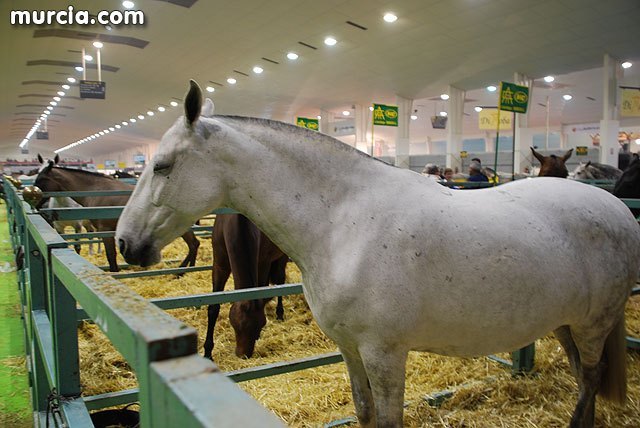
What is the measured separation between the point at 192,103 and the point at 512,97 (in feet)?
25.7

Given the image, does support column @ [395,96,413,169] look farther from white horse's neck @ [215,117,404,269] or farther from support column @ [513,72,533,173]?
white horse's neck @ [215,117,404,269]

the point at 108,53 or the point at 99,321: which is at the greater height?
the point at 108,53

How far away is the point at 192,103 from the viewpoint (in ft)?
5.45

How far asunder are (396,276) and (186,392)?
1238 mm

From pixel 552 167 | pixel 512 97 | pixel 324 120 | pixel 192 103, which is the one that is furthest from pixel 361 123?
pixel 192 103

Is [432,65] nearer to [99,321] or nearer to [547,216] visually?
[547,216]

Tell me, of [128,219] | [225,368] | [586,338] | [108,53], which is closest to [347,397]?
[225,368]

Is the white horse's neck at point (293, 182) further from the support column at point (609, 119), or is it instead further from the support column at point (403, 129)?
the support column at point (403, 129)

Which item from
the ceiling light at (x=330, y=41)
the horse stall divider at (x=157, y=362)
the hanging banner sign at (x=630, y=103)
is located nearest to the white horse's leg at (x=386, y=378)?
the horse stall divider at (x=157, y=362)

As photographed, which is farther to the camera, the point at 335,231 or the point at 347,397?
the point at 347,397

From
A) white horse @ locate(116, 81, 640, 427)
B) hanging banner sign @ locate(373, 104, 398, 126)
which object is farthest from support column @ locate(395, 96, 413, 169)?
white horse @ locate(116, 81, 640, 427)

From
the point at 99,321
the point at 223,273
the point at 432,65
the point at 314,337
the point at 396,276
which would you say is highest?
the point at 432,65

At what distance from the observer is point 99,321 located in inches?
30.6

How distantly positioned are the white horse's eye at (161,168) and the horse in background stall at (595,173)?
30.2ft
